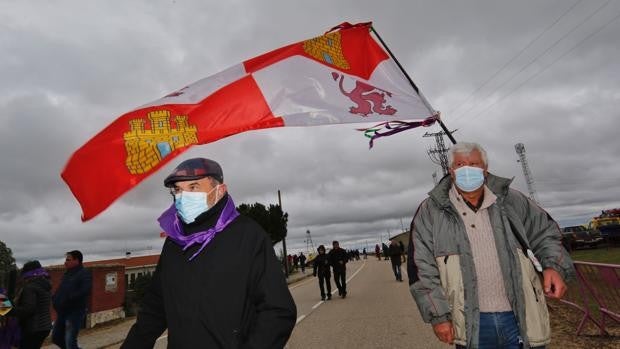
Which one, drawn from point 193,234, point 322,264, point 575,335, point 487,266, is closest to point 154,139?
point 193,234

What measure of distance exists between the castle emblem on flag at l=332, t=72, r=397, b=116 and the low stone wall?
14010 mm

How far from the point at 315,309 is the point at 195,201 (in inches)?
398

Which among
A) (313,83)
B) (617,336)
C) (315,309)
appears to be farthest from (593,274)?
(315,309)

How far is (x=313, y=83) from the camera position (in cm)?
501

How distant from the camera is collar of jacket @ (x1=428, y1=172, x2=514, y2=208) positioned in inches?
118

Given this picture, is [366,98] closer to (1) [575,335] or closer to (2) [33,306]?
(1) [575,335]

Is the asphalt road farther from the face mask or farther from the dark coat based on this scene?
the dark coat

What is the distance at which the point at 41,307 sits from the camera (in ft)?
19.2

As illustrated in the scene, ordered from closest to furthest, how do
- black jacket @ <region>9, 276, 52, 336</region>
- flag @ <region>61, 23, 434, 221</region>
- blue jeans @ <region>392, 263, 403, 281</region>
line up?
flag @ <region>61, 23, 434, 221</region>, black jacket @ <region>9, 276, 52, 336</region>, blue jeans @ <region>392, 263, 403, 281</region>

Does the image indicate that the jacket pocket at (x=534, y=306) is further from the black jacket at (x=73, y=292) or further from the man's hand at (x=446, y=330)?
the black jacket at (x=73, y=292)

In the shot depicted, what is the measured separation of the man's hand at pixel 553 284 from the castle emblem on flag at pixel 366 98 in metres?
2.42

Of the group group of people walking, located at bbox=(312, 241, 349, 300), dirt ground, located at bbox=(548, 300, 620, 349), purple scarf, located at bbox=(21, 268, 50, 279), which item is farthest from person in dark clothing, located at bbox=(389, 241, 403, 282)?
purple scarf, located at bbox=(21, 268, 50, 279)

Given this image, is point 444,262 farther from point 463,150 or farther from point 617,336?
point 617,336

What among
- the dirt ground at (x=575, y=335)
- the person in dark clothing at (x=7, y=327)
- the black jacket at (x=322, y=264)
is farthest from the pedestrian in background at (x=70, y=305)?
the black jacket at (x=322, y=264)
